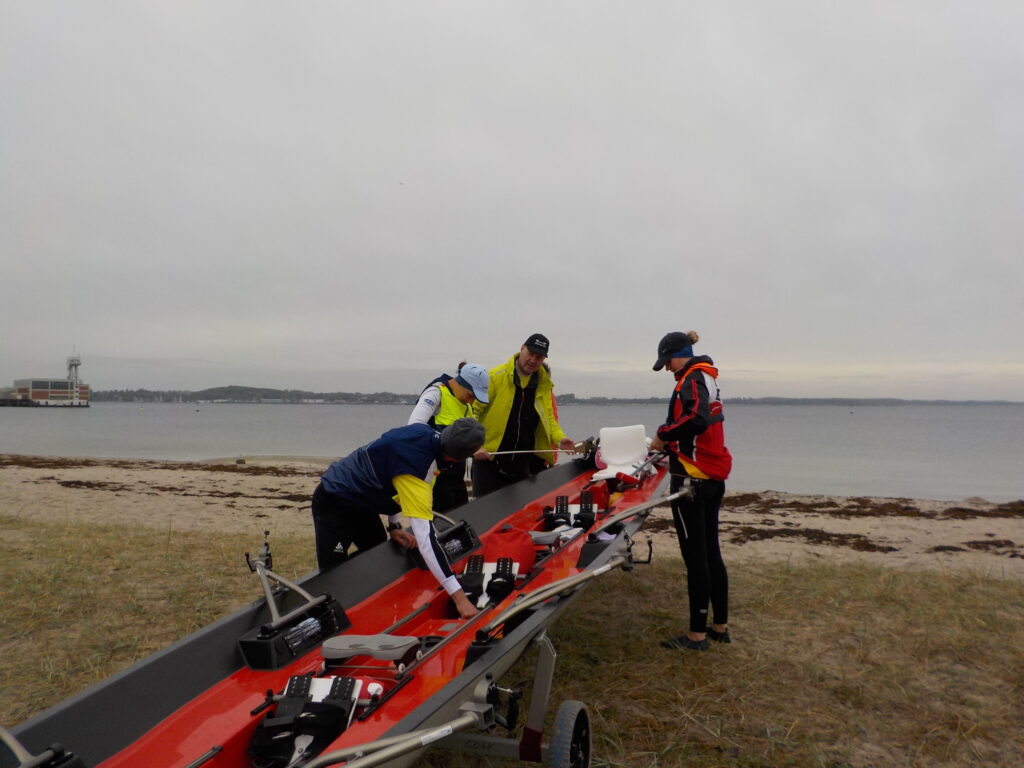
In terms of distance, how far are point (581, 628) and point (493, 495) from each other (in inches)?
48.6

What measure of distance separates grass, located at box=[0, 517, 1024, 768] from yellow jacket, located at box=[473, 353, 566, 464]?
134 cm

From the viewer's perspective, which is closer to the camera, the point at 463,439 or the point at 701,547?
the point at 463,439

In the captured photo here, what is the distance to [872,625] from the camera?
4422 millimetres

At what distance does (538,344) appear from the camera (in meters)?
4.65

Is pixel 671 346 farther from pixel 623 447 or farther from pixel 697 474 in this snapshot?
pixel 623 447

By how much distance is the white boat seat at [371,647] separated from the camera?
8.38 feet

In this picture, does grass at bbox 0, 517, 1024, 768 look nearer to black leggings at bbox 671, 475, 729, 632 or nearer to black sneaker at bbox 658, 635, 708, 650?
black sneaker at bbox 658, 635, 708, 650

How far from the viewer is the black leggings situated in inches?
151

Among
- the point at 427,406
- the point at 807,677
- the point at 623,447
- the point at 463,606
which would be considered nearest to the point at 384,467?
the point at 463,606

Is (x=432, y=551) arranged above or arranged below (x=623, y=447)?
below

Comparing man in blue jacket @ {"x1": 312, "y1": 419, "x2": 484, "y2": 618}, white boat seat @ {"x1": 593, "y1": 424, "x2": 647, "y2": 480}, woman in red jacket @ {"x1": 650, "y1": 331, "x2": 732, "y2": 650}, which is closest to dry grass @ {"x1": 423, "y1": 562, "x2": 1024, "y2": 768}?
woman in red jacket @ {"x1": 650, "y1": 331, "x2": 732, "y2": 650}

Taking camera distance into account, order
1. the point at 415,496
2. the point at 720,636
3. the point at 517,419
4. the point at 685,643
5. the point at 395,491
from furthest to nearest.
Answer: the point at 517,419 < the point at 720,636 < the point at 685,643 < the point at 395,491 < the point at 415,496

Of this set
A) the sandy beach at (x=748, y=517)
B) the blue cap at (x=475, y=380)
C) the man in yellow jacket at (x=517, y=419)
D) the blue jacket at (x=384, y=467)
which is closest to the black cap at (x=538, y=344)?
the man in yellow jacket at (x=517, y=419)

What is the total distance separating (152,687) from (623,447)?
5.18m
